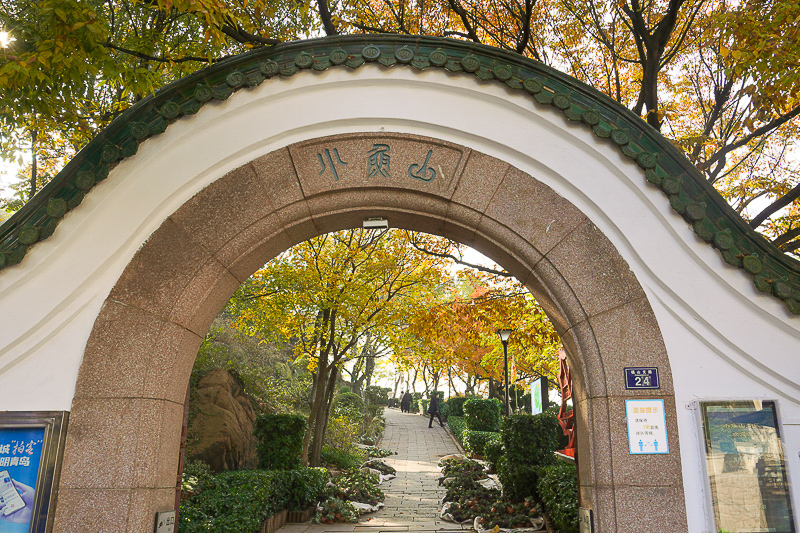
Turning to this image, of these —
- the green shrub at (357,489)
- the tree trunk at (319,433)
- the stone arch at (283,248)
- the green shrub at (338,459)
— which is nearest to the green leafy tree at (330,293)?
the tree trunk at (319,433)

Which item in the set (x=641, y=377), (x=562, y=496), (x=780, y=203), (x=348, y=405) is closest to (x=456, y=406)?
(x=348, y=405)

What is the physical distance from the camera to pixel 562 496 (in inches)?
267

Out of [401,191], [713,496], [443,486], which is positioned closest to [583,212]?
[401,191]

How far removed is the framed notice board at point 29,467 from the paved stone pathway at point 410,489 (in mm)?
4997

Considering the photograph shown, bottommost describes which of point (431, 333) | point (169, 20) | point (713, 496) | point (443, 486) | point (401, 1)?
point (443, 486)

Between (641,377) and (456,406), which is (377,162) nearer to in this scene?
(641,377)

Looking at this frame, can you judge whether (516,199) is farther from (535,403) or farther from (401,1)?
(535,403)

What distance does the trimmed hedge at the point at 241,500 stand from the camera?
638 cm

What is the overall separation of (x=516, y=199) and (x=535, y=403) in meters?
8.34

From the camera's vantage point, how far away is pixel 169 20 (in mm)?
7621

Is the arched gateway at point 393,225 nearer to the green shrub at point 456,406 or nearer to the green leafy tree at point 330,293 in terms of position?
the green leafy tree at point 330,293

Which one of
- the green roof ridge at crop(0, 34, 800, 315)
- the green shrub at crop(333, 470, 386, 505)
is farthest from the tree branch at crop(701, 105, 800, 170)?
the green shrub at crop(333, 470, 386, 505)

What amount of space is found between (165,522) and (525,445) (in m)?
7.07

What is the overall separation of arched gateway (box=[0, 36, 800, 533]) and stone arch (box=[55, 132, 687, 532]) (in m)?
0.02
